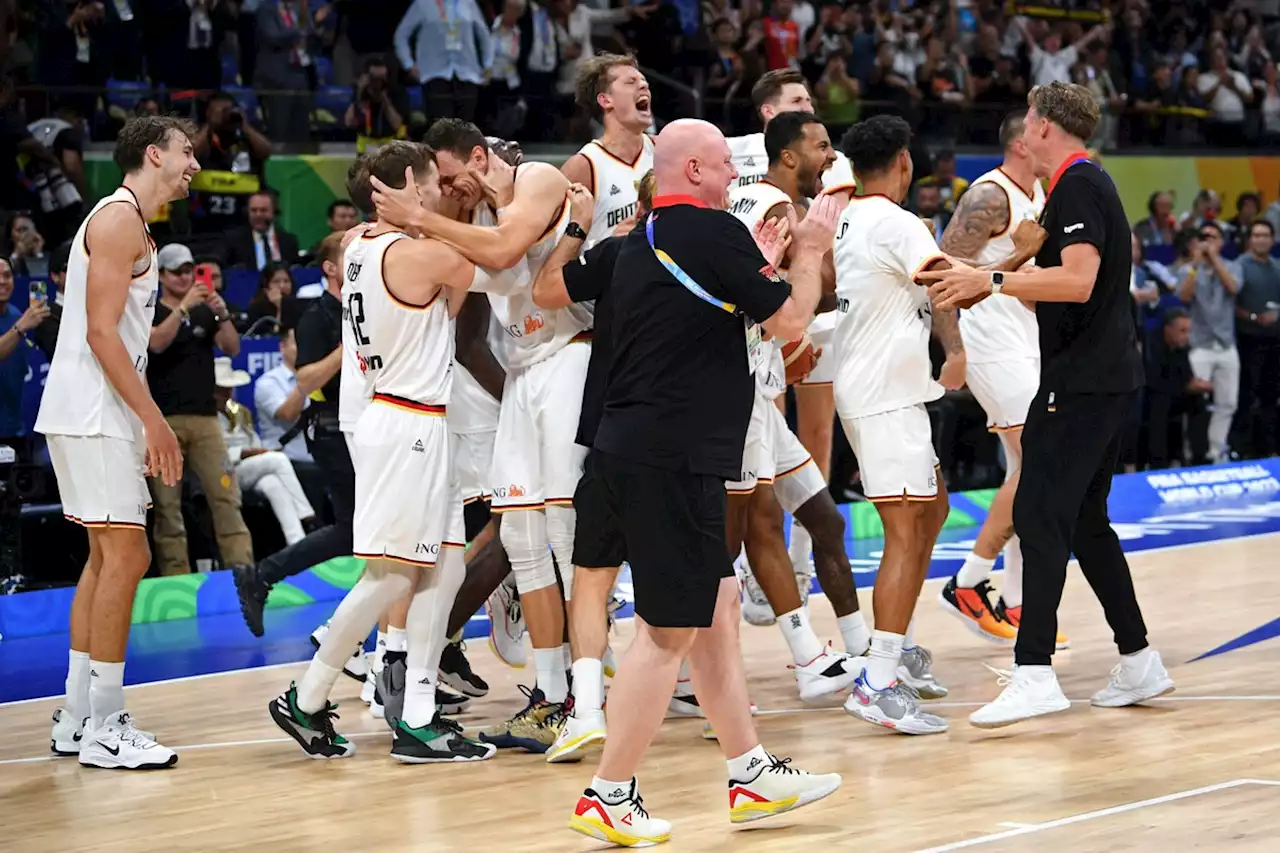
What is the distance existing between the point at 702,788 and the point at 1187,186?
15179 mm

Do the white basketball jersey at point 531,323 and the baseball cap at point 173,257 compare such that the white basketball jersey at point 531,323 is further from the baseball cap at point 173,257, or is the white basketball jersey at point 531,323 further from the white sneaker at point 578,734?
the baseball cap at point 173,257

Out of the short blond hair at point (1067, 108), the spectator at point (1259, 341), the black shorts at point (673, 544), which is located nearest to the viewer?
the black shorts at point (673, 544)

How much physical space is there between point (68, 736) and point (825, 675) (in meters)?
2.95

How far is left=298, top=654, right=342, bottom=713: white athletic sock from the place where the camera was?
641 centimetres

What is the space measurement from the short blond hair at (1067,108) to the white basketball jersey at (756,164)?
0.94 meters

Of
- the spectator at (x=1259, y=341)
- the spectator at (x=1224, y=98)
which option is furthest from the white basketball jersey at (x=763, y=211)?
the spectator at (x=1224, y=98)

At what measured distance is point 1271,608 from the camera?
928 centimetres

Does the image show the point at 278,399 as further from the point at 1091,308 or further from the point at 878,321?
the point at 1091,308

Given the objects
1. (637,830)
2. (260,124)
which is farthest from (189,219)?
(637,830)

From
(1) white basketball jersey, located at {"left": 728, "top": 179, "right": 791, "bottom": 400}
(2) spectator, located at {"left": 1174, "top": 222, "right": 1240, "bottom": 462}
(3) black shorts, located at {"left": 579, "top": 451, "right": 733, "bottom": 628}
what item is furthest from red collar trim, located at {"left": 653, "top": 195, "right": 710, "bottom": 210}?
(2) spectator, located at {"left": 1174, "top": 222, "right": 1240, "bottom": 462}

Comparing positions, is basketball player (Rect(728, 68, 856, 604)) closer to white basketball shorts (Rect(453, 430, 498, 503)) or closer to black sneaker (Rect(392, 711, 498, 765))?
white basketball shorts (Rect(453, 430, 498, 503))

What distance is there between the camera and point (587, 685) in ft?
20.8

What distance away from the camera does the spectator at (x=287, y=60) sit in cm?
1398

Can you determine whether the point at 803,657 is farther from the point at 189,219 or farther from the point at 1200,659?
the point at 189,219
